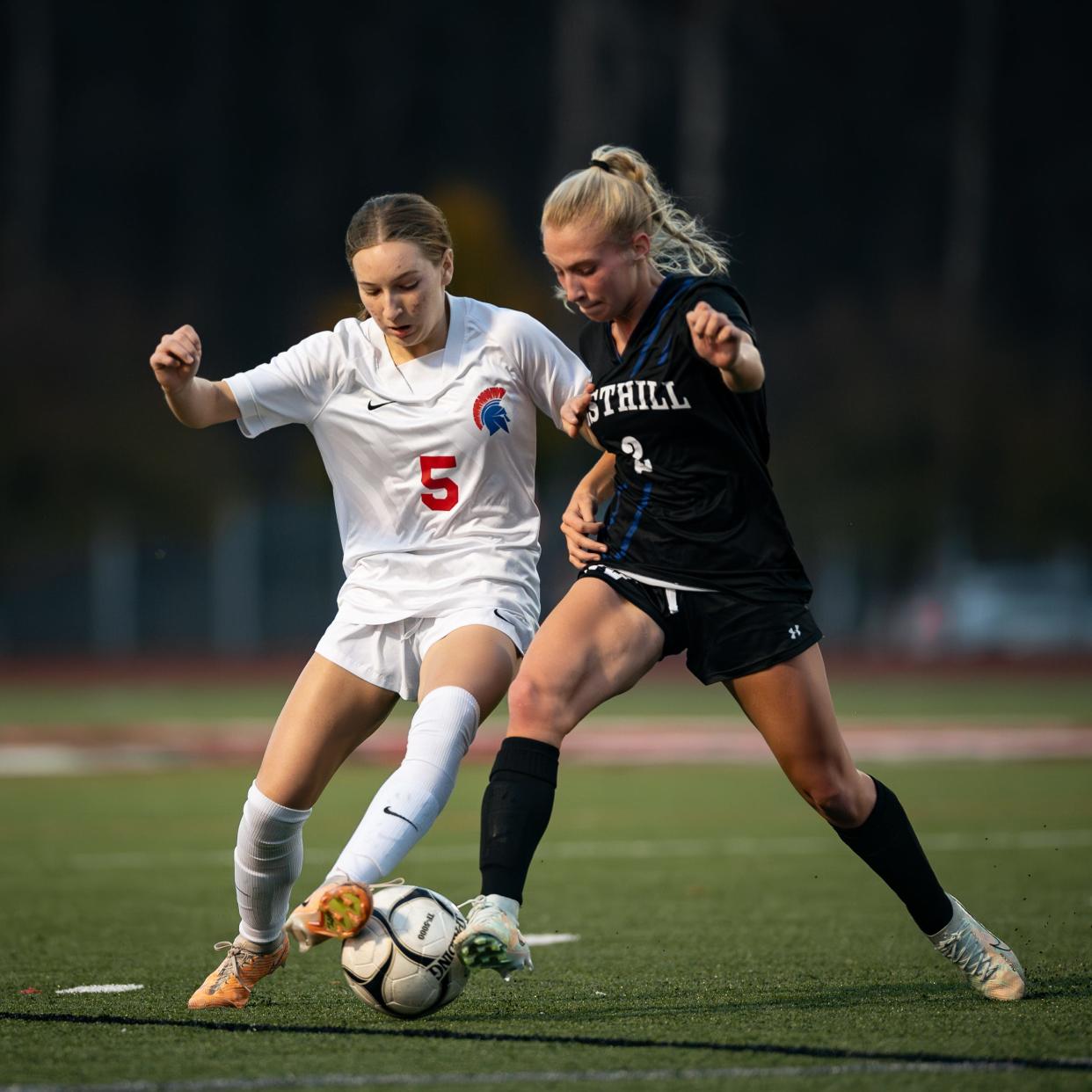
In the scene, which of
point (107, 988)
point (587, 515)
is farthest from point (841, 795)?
point (107, 988)

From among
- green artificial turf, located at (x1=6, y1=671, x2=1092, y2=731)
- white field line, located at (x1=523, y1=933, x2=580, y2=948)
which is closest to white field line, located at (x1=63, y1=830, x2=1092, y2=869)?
white field line, located at (x1=523, y1=933, x2=580, y2=948)

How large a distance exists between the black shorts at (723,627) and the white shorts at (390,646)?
0.32 m

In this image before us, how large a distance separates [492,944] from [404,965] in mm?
378

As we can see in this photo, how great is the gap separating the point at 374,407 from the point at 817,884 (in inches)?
160

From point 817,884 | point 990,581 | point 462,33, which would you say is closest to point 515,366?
point 817,884

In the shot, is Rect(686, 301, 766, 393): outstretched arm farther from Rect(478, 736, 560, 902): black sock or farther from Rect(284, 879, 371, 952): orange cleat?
Rect(284, 879, 371, 952): orange cleat

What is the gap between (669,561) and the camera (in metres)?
5.27

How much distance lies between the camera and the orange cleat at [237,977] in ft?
18.0

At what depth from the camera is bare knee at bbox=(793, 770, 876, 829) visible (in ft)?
17.4

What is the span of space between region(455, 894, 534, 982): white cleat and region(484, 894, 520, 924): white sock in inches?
1.4

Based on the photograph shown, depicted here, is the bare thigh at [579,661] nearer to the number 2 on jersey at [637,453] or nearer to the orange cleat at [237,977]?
the number 2 on jersey at [637,453]

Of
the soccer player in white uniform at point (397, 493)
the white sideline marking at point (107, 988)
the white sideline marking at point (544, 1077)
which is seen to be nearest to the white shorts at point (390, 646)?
the soccer player in white uniform at point (397, 493)

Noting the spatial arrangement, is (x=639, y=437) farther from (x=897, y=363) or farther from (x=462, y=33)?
(x=462, y=33)

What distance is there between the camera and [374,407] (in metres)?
5.50
